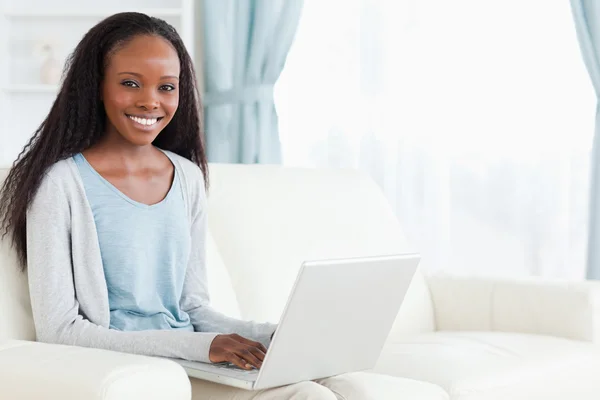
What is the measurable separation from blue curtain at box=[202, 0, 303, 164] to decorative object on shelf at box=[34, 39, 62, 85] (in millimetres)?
540

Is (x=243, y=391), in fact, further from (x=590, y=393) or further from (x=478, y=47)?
(x=478, y=47)

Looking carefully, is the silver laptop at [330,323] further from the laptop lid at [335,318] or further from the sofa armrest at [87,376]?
the sofa armrest at [87,376]

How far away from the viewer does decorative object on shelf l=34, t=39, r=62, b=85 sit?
338 cm

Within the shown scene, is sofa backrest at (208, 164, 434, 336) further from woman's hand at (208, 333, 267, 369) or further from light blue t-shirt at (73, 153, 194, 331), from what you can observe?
woman's hand at (208, 333, 267, 369)

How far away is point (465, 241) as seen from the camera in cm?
333

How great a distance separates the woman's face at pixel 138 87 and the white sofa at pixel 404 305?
0.92 ft

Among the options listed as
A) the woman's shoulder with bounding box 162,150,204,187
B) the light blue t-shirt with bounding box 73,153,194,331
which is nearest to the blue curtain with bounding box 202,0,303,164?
the woman's shoulder with bounding box 162,150,204,187

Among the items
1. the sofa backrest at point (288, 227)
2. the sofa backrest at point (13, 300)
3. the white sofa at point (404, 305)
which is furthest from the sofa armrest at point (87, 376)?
the sofa backrest at point (288, 227)

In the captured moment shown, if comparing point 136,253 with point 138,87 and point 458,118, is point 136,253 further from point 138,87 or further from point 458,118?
point 458,118

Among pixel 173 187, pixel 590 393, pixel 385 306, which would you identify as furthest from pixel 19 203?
pixel 590 393

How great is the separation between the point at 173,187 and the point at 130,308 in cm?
25

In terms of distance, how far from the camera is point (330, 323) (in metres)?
1.41

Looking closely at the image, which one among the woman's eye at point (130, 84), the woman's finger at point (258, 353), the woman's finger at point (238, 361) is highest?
the woman's eye at point (130, 84)

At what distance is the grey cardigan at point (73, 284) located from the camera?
1501 mm
